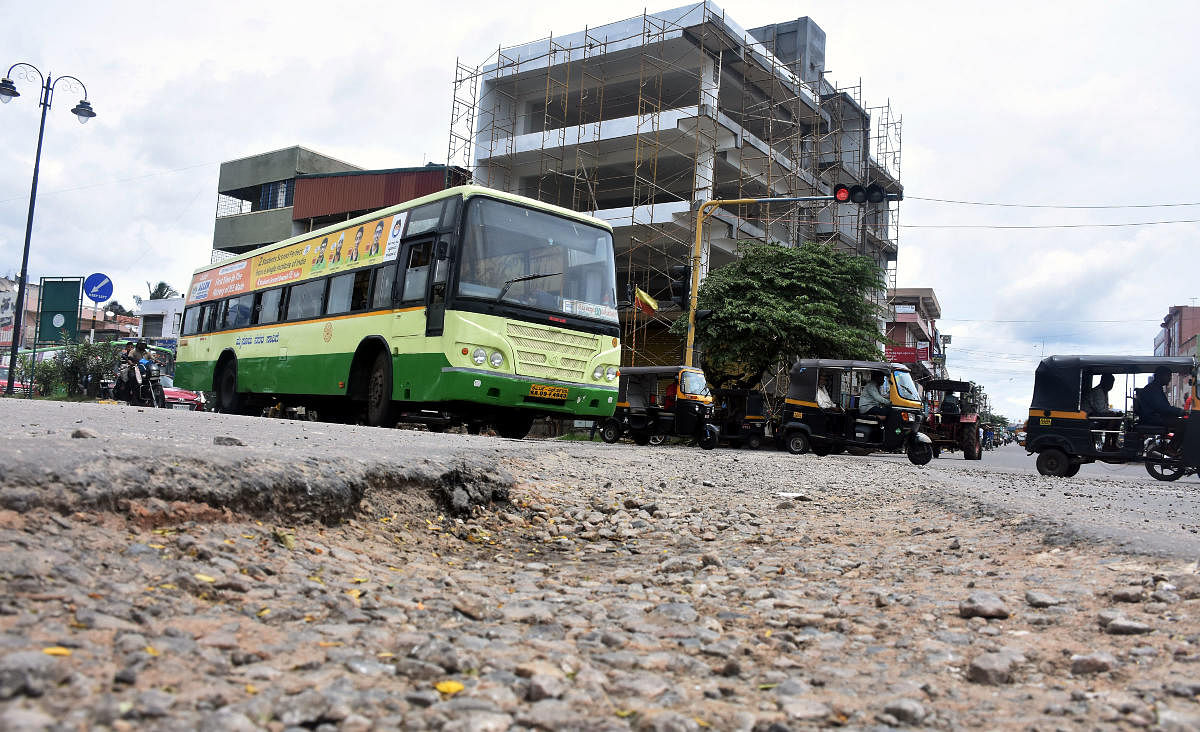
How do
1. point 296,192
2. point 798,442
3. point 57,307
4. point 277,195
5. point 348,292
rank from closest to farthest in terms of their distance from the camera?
point 348,292, point 798,442, point 57,307, point 296,192, point 277,195

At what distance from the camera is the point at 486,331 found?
404 inches

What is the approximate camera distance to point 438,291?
34.0ft

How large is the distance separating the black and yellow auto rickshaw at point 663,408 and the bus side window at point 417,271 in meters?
8.76

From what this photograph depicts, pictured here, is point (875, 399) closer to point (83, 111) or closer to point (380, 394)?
point (380, 394)

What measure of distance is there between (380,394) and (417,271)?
1751 mm

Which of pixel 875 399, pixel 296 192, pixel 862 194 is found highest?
pixel 296 192

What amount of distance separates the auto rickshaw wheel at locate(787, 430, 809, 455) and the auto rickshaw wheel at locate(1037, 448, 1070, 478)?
479 centimetres

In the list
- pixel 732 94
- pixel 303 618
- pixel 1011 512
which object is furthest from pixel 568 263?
pixel 732 94

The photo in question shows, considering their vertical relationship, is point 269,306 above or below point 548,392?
above

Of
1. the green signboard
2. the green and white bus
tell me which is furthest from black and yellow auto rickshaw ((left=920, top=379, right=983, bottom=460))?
the green signboard

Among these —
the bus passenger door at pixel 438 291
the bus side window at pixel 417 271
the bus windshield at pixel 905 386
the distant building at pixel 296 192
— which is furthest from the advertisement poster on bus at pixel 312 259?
the distant building at pixel 296 192

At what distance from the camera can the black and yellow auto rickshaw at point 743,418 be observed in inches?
866

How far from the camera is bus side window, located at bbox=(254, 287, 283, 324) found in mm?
14188

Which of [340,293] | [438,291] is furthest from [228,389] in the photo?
[438,291]
